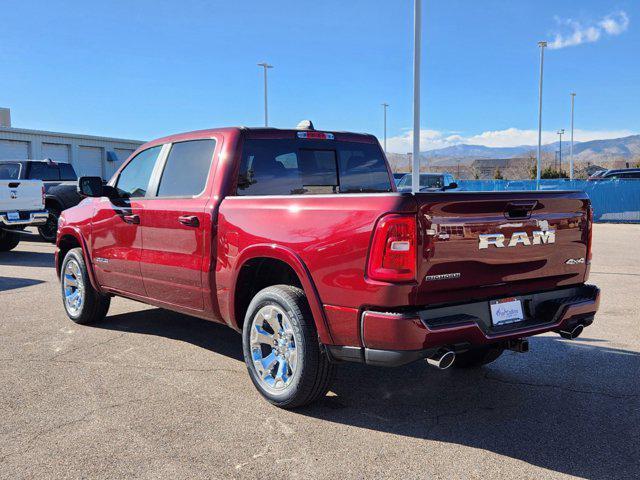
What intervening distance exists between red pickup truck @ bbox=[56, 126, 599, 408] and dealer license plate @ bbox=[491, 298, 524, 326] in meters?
0.01

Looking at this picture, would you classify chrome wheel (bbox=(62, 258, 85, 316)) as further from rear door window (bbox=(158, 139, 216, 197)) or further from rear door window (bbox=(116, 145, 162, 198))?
rear door window (bbox=(158, 139, 216, 197))

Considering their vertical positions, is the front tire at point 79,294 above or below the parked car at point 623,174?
below

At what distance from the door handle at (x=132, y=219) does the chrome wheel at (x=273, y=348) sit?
5.78ft

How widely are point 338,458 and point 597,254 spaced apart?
435 inches

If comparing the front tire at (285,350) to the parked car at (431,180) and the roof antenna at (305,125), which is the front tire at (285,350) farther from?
the parked car at (431,180)

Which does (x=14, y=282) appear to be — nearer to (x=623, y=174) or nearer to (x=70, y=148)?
(x=623, y=174)

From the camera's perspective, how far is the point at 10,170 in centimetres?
1591

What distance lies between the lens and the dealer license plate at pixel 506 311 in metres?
3.70

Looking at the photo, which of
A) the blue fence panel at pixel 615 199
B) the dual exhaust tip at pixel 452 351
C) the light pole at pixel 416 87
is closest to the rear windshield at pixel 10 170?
the light pole at pixel 416 87

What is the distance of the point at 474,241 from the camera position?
11.6 ft

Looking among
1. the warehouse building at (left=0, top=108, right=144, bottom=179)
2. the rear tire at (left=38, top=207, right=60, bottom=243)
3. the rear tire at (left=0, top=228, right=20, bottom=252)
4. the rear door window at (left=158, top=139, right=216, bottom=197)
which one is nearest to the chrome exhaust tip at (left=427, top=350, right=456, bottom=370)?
the rear door window at (left=158, top=139, right=216, bottom=197)

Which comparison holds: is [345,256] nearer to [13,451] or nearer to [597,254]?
[13,451]

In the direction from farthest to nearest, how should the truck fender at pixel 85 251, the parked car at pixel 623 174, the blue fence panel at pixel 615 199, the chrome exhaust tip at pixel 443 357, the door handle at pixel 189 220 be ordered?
the parked car at pixel 623 174
the blue fence panel at pixel 615 199
the truck fender at pixel 85 251
the door handle at pixel 189 220
the chrome exhaust tip at pixel 443 357

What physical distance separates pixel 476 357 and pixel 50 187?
14322 millimetres
